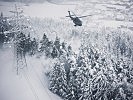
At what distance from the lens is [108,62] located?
139 ft

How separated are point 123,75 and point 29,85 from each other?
33.5 m

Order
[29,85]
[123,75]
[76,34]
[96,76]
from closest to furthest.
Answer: [123,75]
[96,76]
[29,85]
[76,34]

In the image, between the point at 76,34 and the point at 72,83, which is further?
the point at 76,34

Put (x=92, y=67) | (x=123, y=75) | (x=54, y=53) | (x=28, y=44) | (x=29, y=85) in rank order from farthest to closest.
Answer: (x=28, y=44) < (x=54, y=53) < (x=29, y=85) < (x=92, y=67) < (x=123, y=75)

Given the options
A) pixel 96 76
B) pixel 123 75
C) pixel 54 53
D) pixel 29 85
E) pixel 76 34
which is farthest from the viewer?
pixel 76 34

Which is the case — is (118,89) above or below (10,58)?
above

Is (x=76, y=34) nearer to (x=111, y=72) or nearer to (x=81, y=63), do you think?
(x=81, y=63)

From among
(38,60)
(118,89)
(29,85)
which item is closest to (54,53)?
(38,60)

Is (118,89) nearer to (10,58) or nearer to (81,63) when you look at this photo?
(81,63)

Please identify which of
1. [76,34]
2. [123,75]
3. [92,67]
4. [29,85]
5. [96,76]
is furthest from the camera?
[76,34]

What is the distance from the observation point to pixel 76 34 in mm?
150875

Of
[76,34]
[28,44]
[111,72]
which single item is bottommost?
[76,34]

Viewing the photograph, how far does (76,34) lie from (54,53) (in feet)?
275

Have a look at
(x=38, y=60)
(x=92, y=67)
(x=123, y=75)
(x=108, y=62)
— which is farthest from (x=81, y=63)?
(x=38, y=60)
